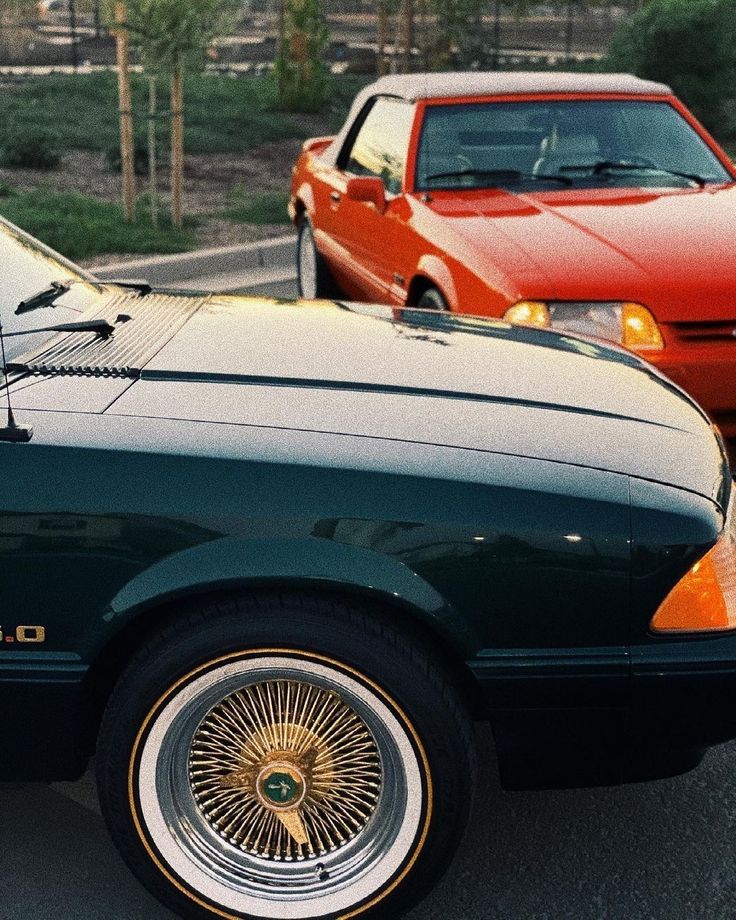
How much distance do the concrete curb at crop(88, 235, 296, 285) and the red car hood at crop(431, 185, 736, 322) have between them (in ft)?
11.6

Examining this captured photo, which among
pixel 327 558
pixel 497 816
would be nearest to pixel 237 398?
pixel 327 558

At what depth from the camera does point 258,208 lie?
12.1 meters

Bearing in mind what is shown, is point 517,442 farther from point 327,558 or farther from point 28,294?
point 28,294

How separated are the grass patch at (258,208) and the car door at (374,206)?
4.13 m

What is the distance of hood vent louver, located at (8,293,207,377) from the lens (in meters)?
3.12

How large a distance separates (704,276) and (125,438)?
3103 millimetres

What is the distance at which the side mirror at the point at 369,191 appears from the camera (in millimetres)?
6484

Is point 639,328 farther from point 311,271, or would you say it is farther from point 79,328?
point 311,271

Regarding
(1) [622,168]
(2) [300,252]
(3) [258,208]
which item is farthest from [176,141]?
(1) [622,168]

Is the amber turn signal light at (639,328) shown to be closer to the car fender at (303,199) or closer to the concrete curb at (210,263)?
the car fender at (303,199)

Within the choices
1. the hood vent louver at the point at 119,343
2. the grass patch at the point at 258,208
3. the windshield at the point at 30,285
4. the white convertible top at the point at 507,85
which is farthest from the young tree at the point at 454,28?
the hood vent louver at the point at 119,343

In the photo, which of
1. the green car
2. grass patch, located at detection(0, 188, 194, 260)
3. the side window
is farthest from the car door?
the green car

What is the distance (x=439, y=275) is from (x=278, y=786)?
3256 millimetres

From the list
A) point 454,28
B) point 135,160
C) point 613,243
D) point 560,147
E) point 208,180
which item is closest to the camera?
point 613,243
